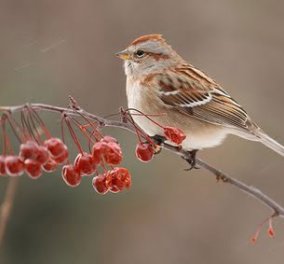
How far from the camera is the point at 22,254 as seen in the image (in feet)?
19.2

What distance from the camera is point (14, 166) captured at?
2338mm

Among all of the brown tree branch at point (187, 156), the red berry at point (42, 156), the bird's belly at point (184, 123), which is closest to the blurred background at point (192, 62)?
the bird's belly at point (184, 123)

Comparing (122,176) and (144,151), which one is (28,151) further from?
(144,151)

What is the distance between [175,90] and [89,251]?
256 cm

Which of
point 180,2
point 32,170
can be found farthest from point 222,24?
point 32,170

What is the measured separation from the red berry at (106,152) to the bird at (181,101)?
4.19 feet

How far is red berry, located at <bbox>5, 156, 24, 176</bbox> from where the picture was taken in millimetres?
2332

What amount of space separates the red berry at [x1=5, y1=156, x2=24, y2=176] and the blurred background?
3970mm

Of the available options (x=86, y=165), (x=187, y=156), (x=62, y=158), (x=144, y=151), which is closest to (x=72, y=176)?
(x=86, y=165)

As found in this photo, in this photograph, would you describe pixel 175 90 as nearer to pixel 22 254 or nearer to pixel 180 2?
pixel 22 254

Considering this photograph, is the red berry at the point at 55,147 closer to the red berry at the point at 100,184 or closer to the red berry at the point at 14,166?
the red berry at the point at 14,166

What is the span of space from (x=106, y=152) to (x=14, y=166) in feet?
1.31

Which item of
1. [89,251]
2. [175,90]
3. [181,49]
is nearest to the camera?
[175,90]

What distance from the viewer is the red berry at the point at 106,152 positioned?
2584 millimetres
